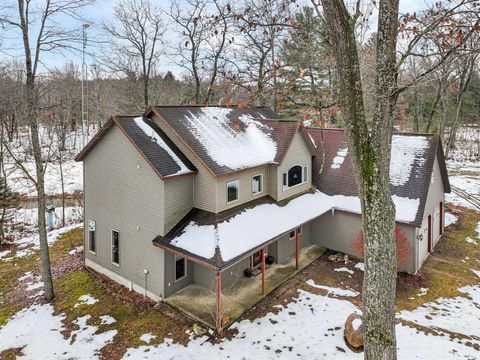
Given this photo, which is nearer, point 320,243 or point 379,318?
point 379,318

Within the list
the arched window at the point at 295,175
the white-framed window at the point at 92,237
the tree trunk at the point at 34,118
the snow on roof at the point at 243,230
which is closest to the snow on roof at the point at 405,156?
the arched window at the point at 295,175

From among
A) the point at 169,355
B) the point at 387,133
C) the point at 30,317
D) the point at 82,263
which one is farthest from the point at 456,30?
the point at 82,263

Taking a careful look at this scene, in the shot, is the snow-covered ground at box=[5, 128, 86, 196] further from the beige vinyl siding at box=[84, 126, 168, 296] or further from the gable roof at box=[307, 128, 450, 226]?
the gable roof at box=[307, 128, 450, 226]

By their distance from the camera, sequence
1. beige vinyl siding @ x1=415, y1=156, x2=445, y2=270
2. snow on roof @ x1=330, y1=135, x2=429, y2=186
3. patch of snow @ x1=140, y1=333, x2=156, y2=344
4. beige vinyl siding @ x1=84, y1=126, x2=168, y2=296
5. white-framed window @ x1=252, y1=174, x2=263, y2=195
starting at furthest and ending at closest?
snow on roof @ x1=330, y1=135, x2=429, y2=186, beige vinyl siding @ x1=415, y1=156, x2=445, y2=270, white-framed window @ x1=252, y1=174, x2=263, y2=195, beige vinyl siding @ x1=84, y1=126, x2=168, y2=296, patch of snow @ x1=140, y1=333, x2=156, y2=344

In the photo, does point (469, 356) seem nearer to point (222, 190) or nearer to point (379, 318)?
point (379, 318)

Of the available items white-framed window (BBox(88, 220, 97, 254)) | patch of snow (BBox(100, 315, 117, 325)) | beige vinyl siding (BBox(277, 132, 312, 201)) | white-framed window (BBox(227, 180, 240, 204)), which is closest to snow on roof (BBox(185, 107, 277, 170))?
white-framed window (BBox(227, 180, 240, 204))

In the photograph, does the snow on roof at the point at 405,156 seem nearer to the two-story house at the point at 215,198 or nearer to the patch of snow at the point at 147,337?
the two-story house at the point at 215,198
